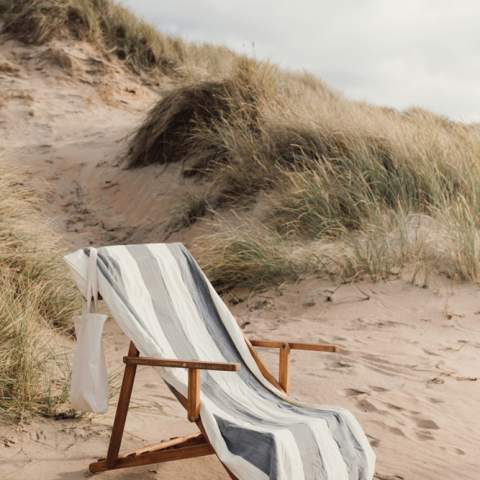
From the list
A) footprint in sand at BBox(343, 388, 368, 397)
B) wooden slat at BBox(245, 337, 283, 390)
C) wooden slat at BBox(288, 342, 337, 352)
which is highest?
wooden slat at BBox(288, 342, 337, 352)

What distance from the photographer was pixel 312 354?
5508 millimetres

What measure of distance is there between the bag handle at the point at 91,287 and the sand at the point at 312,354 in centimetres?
70

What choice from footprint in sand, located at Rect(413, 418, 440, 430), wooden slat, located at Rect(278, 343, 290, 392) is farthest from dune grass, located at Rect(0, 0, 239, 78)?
wooden slat, located at Rect(278, 343, 290, 392)

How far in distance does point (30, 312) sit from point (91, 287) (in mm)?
1369

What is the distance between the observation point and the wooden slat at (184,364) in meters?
3.11

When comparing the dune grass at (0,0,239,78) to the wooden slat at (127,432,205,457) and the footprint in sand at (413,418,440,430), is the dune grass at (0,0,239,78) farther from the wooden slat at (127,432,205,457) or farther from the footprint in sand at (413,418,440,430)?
the wooden slat at (127,432,205,457)

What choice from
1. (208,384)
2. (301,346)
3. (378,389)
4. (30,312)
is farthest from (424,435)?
(30,312)

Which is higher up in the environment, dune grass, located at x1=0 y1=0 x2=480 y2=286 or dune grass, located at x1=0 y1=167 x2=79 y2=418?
dune grass, located at x1=0 y1=0 x2=480 y2=286

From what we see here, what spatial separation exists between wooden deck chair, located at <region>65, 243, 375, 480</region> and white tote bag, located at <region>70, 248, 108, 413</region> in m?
0.09

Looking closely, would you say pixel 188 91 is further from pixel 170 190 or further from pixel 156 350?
pixel 156 350

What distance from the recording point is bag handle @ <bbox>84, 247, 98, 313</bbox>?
3.62 m

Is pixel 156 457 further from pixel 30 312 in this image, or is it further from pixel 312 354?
pixel 312 354

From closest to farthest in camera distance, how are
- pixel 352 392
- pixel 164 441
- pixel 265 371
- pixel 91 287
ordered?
pixel 91 287
pixel 164 441
pixel 265 371
pixel 352 392

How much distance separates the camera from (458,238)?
22.1 ft
